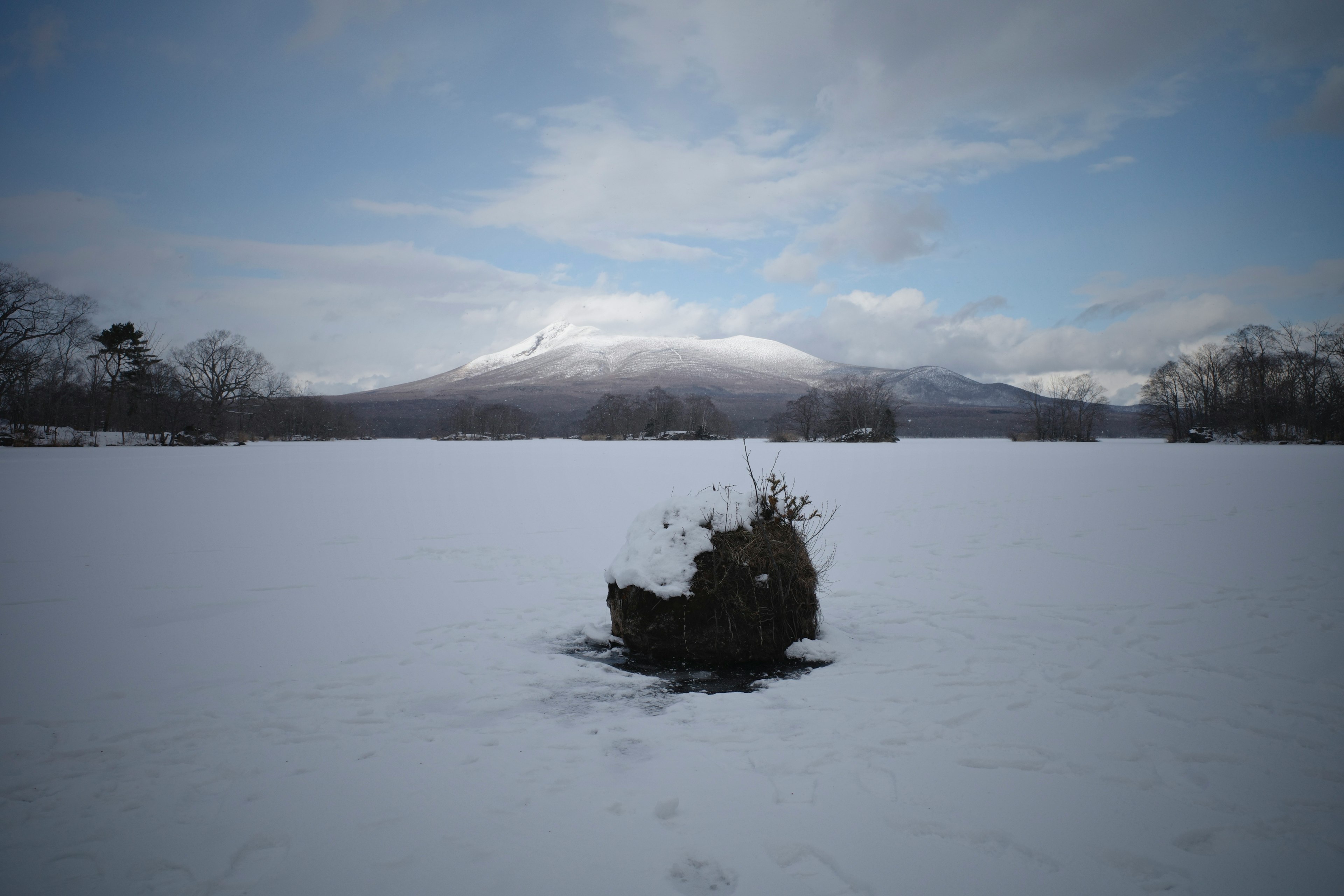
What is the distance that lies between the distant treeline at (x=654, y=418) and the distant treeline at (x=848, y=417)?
46.0ft

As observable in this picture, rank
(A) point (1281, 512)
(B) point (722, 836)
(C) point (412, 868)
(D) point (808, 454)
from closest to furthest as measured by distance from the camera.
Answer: (C) point (412, 868) → (B) point (722, 836) → (A) point (1281, 512) → (D) point (808, 454)

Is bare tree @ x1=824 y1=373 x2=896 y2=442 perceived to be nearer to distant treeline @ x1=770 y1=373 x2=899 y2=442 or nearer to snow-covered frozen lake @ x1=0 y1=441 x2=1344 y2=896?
distant treeline @ x1=770 y1=373 x2=899 y2=442

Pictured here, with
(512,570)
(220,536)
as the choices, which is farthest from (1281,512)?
(220,536)

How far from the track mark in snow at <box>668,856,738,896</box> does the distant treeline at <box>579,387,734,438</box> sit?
74681 mm

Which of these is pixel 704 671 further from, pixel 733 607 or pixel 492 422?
pixel 492 422

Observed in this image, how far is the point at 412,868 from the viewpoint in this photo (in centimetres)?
267

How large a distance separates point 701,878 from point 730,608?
275 cm

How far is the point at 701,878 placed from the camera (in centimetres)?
265

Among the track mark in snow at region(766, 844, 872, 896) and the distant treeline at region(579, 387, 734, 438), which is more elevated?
the distant treeline at region(579, 387, 734, 438)

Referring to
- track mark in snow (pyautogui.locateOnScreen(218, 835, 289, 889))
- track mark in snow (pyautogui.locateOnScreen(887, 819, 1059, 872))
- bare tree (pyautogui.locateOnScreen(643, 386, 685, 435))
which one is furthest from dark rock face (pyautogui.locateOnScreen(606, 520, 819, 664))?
bare tree (pyautogui.locateOnScreen(643, 386, 685, 435))

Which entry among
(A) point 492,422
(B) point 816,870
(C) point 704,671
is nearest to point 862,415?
(A) point 492,422

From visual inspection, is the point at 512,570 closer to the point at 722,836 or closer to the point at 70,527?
the point at 722,836

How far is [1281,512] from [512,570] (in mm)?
14557

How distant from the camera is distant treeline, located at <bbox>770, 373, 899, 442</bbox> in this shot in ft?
190
